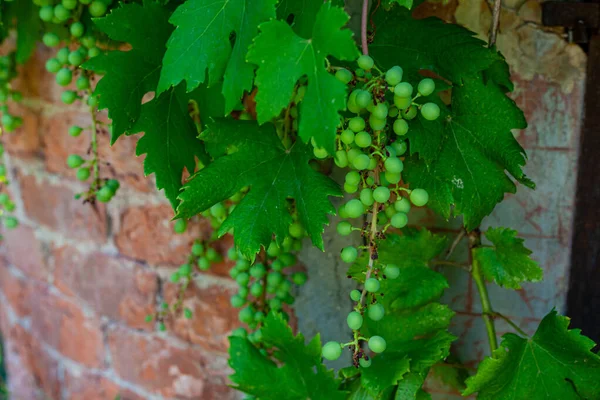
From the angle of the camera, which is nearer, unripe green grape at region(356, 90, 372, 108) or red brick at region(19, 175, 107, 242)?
unripe green grape at region(356, 90, 372, 108)

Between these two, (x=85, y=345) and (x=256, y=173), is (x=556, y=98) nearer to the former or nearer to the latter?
(x=256, y=173)

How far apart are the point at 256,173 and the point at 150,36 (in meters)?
0.25

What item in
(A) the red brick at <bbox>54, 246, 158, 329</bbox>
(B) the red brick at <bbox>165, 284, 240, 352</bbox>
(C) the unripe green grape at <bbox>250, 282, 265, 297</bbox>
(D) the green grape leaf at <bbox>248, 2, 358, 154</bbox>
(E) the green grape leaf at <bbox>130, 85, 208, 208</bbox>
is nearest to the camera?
(D) the green grape leaf at <bbox>248, 2, 358, 154</bbox>

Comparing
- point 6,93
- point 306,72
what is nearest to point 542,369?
point 306,72

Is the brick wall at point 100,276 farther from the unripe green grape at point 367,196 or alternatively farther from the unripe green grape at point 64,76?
the unripe green grape at point 367,196

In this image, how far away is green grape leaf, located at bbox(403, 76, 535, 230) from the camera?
0.80m

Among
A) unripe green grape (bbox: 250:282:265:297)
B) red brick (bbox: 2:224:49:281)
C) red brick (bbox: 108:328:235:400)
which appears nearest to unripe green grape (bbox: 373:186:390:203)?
unripe green grape (bbox: 250:282:265:297)

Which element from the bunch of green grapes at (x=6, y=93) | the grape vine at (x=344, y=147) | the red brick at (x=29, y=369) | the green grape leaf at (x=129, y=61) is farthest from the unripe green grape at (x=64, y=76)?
the red brick at (x=29, y=369)

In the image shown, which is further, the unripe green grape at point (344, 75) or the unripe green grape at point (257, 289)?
the unripe green grape at point (257, 289)

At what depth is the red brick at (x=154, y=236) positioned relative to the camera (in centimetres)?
127

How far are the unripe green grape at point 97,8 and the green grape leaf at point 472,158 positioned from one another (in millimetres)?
549

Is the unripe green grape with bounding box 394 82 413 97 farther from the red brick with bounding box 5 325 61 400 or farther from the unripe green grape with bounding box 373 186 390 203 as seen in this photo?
the red brick with bounding box 5 325 61 400

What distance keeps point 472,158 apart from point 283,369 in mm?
442

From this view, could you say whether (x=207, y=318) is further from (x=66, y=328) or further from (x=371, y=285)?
(x=371, y=285)
